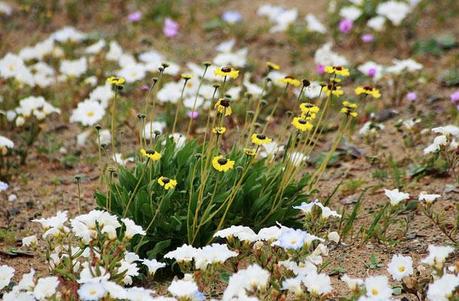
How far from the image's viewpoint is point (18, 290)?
11.3 ft

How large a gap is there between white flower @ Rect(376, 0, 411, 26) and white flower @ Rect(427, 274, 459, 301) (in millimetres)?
3976

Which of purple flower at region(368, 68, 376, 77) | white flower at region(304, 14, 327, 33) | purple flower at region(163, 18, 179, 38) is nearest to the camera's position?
purple flower at region(368, 68, 376, 77)

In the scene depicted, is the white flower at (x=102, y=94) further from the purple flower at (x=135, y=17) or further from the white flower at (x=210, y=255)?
the white flower at (x=210, y=255)

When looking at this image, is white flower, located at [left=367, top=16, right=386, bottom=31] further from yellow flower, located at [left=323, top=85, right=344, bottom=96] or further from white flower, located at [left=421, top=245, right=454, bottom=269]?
white flower, located at [left=421, top=245, right=454, bottom=269]

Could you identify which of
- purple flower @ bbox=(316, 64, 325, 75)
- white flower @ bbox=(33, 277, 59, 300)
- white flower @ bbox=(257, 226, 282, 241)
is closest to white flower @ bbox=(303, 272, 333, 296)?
white flower @ bbox=(257, 226, 282, 241)

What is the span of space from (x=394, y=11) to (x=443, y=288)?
410 cm

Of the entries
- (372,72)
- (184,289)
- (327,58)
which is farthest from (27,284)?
(327,58)

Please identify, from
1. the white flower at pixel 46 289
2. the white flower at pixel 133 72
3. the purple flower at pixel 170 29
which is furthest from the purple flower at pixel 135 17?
the white flower at pixel 46 289

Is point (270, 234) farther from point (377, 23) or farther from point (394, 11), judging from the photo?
point (394, 11)

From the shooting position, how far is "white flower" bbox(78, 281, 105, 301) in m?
3.10

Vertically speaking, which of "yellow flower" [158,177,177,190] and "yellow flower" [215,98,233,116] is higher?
"yellow flower" [215,98,233,116]

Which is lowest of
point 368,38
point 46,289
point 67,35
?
point 46,289

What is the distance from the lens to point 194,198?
3.98 m

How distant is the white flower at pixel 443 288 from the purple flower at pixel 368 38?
3909mm
